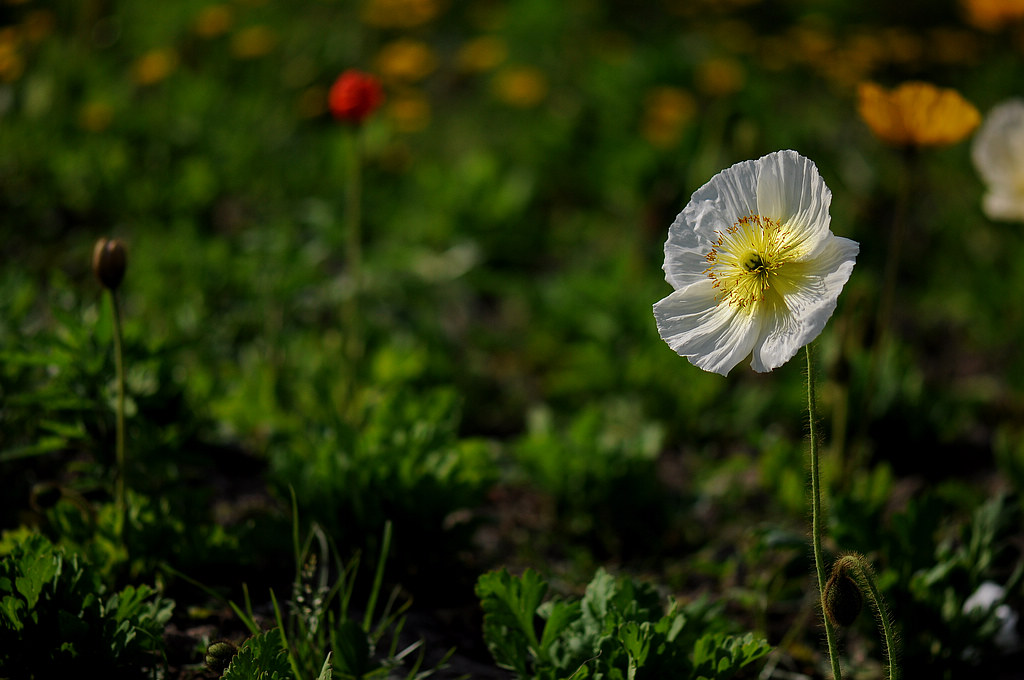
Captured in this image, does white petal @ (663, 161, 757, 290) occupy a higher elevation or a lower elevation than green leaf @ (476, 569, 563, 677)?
higher

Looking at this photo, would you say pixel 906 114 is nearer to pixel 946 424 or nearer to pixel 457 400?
pixel 946 424

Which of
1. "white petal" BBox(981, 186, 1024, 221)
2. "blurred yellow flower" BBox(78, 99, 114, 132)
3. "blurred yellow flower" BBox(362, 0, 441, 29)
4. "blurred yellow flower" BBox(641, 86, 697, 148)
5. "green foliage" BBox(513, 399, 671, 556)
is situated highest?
"blurred yellow flower" BBox(362, 0, 441, 29)

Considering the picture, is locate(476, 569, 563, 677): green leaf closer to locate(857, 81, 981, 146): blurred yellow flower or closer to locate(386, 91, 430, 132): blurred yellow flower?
locate(857, 81, 981, 146): blurred yellow flower

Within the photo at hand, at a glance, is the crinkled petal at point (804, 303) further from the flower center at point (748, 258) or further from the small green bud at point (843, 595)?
the small green bud at point (843, 595)

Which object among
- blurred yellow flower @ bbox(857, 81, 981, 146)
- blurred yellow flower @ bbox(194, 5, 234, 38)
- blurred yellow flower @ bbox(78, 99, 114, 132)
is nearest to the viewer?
blurred yellow flower @ bbox(857, 81, 981, 146)

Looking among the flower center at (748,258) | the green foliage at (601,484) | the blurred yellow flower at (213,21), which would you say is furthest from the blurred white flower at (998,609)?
the blurred yellow flower at (213,21)

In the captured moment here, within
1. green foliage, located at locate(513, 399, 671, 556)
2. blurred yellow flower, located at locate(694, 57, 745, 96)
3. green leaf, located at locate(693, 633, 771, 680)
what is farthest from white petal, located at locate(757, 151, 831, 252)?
blurred yellow flower, located at locate(694, 57, 745, 96)

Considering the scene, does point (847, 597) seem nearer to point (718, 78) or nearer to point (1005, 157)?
point (1005, 157)
